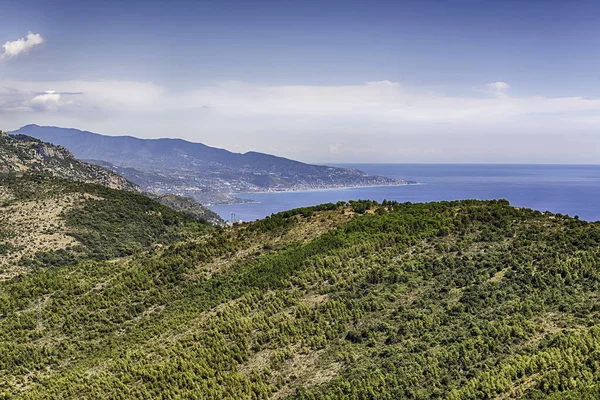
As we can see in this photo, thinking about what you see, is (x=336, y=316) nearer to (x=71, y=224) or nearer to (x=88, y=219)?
(x=71, y=224)

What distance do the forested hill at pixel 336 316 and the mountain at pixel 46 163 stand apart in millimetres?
97091

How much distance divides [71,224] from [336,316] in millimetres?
59717

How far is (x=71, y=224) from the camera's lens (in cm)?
7044

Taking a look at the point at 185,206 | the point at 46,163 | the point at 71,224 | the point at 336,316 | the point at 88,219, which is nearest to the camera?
the point at 336,316

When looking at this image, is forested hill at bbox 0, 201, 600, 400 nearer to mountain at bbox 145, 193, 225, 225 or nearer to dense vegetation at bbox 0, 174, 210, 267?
dense vegetation at bbox 0, 174, 210, 267

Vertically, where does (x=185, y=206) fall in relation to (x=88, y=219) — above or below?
below

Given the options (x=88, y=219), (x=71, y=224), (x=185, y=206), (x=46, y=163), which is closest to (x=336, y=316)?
(x=71, y=224)

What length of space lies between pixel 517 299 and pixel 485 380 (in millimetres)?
7354

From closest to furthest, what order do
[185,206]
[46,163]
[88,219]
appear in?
[88,219] < [46,163] < [185,206]

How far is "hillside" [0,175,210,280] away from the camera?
60.4 meters

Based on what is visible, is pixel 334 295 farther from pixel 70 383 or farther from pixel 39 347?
pixel 39 347

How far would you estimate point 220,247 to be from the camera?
37.3m

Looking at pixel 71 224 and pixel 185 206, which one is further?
pixel 185 206

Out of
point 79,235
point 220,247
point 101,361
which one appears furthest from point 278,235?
point 79,235
